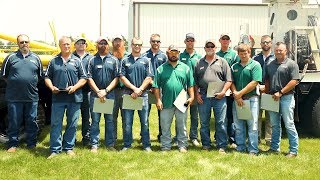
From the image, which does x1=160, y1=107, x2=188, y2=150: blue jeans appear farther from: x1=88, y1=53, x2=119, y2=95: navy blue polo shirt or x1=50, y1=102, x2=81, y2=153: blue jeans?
x1=50, y1=102, x2=81, y2=153: blue jeans

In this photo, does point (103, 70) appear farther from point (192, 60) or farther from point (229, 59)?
point (229, 59)

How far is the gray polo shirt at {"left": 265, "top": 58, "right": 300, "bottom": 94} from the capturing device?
19.3 feet

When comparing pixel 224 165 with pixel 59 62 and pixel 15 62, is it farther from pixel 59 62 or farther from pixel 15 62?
pixel 15 62

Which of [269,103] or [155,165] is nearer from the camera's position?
[155,165]

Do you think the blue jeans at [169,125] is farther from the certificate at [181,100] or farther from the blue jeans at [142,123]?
the blue jeans at [142,123]

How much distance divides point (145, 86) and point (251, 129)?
168 centimetres

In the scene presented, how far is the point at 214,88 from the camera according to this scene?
616 cm

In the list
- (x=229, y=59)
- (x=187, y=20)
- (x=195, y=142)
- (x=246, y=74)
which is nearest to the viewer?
(x=246, y=74)

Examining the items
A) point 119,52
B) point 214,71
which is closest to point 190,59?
point 214,71

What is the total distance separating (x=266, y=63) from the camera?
20.8 feet

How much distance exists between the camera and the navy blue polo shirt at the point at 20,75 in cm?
609

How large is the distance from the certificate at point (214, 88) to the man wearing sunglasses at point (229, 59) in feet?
1.17

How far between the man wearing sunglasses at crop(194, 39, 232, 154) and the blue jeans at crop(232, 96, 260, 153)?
20 centimetres

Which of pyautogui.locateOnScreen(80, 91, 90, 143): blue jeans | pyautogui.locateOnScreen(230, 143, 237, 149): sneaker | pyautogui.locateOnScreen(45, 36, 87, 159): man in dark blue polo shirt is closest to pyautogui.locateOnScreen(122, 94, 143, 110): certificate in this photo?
pyautogui.locateOnScreen(45, 36, 87, 159): man in dark blue polo shirt
